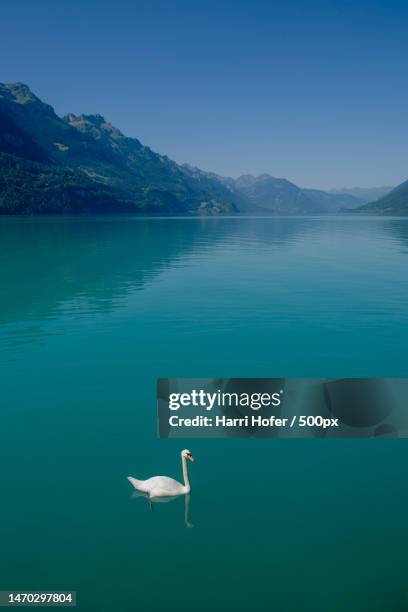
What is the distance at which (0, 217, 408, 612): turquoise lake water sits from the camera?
1255 centimetres

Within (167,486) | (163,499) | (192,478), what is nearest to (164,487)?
(167,486)

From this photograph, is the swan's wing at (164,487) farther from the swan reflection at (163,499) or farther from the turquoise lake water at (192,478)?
the turquoise lake water at (192,478)

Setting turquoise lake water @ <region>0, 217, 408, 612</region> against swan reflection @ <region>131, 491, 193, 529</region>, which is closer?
turquoise lake water @ <region>0, 217, 408, 612</region>

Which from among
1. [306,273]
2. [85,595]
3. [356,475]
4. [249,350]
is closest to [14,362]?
[249,350]

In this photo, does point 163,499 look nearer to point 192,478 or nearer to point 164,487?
point 164,487

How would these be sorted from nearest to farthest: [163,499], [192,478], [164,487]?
[164,487] → [163,499] → [192,478]

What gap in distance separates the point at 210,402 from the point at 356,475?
301 inches

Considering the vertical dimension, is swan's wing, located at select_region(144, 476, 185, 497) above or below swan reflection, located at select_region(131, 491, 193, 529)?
above

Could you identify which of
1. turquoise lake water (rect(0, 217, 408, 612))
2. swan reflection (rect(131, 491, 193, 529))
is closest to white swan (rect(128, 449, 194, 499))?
swan reflection (rect(131, 491, 193, 529))

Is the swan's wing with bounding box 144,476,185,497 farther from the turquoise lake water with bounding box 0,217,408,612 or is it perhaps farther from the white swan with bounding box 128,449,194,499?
the turquoise lake water with bounding box 0,217,408,612

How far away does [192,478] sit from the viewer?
1716 centimetres

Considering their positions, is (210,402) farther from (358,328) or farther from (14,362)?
(358,328)

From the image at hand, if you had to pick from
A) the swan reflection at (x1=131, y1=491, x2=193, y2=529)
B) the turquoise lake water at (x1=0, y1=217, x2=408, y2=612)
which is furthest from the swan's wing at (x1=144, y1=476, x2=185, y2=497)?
the turquoise lake water at (x1=0, y1=217, x2=408, y2=612)

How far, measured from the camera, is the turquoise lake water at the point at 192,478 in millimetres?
12555
